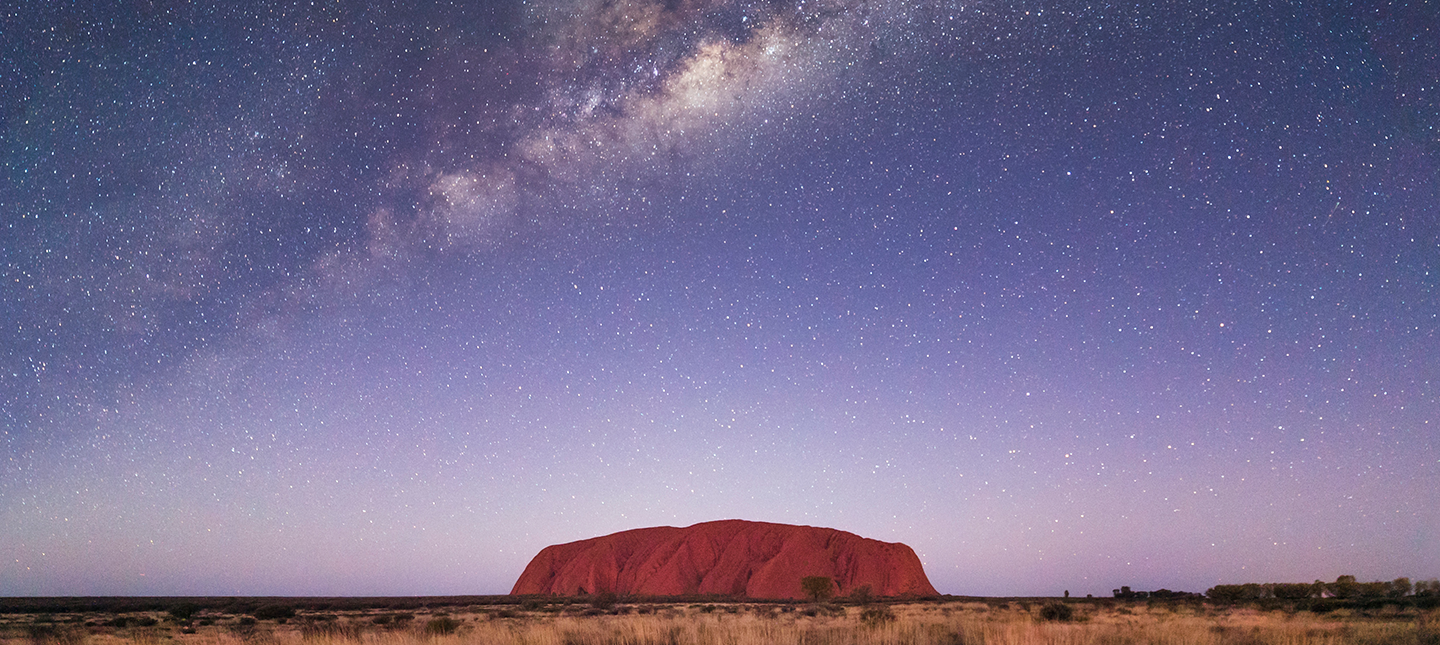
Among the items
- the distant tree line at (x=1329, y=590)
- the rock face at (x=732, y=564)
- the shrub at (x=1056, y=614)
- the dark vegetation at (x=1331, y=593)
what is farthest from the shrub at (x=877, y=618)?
the rock face at (x=732, y=564)

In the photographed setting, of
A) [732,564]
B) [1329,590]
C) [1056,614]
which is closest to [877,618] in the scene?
[1056,614]

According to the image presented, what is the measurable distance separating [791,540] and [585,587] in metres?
34.4

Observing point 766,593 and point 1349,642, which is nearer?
point 1349,642

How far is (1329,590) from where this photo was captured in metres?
Answer: 52.7

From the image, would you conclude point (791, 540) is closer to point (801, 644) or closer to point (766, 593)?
point (766, 593)

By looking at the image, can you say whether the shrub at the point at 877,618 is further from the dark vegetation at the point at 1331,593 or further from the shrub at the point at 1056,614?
the dark vegetation at the point at 1331,593

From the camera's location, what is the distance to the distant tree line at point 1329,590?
44.7 metres

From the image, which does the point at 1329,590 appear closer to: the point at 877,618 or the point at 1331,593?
the point at 1331,593

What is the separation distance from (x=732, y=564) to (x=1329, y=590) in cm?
7779

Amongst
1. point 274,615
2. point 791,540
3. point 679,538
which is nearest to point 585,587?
point 679,538

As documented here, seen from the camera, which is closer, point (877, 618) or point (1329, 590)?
point (877, 618)

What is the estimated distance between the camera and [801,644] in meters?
13.1

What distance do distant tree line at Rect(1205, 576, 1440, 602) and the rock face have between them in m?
54.2

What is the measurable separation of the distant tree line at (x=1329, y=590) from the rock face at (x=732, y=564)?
54181 millimetres
